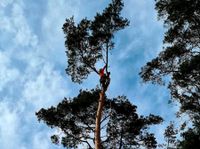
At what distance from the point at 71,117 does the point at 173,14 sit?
8656 mm

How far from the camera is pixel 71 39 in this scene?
20.7m

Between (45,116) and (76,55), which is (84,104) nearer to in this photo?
(45,116)

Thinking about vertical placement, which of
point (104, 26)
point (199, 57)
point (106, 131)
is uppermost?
point (104, 26)

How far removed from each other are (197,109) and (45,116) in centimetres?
903

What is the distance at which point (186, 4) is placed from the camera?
824 inches

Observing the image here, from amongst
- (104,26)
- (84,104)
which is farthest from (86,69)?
(84,104)

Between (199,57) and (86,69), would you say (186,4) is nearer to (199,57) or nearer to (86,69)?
(199,57)

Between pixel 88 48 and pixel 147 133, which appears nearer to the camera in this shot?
pixel 88 48

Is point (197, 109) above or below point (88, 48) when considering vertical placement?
below

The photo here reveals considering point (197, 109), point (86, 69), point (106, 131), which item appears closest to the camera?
point (86, 69)

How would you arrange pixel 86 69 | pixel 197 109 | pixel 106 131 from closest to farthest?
pixel 86 69
pixel 197 109
pixel 106 131

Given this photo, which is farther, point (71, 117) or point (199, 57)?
point (71, 117)

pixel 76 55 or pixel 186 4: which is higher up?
pixel 186 4

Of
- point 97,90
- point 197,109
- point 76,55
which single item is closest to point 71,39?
point 76,55
